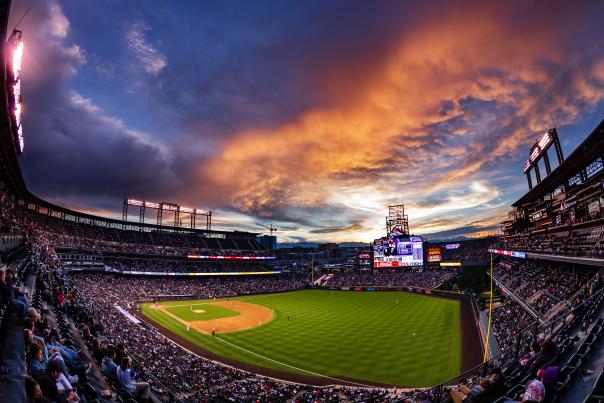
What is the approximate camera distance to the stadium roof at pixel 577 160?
28258 mm

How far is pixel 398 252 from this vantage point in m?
80.2

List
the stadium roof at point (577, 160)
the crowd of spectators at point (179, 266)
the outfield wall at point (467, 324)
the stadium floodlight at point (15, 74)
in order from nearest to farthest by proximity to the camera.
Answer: the stadium floodlight at point (15, 74) < the stadium roof at point (577, 160) < the outfield wall at point (467, 324) < the crowd of spectators at point (179, 266)

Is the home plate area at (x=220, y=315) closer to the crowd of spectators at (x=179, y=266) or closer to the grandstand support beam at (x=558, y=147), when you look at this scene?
the crowd of spectators at (x=179, y=266)

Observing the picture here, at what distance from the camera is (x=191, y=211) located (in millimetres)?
104938

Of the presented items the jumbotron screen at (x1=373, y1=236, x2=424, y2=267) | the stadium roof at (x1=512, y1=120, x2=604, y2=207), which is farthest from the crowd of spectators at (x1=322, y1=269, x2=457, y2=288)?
the stadium roof at (x1=512, y1=120, x2=604, y2=207)

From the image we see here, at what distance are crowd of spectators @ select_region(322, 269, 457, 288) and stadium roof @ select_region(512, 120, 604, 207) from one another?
3069 cm

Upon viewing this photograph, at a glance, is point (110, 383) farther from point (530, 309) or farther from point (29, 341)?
point (530, 309)

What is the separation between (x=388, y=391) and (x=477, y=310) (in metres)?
30.2

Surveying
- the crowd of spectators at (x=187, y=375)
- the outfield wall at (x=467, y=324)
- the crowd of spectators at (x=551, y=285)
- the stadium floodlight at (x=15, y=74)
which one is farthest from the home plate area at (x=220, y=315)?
the crowd of spectators at (x=551, y=285)

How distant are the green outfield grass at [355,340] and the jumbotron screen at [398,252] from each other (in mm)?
20842

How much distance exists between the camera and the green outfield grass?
27.1 m

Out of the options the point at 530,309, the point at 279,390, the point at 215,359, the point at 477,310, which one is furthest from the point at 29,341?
the point at 477,310

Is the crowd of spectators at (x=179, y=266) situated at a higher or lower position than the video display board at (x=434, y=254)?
lower

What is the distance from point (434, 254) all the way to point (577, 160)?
5027 centimetres
